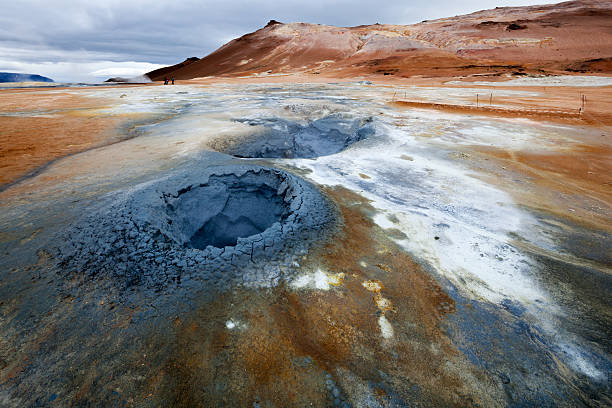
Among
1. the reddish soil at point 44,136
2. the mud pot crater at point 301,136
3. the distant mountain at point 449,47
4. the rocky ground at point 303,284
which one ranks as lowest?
the rocky ground at point 303,284

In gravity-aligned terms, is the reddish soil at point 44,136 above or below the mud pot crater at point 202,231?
above

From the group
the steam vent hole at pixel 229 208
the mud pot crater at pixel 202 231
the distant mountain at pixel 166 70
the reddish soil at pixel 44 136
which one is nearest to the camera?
the mud pot crater at pixel 202 231

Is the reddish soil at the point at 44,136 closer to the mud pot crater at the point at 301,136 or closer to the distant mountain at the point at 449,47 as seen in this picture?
the mud pot crater at the point at 301,136

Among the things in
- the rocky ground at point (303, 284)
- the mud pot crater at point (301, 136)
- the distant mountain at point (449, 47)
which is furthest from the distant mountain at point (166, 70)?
the rocky ground at point (303, 284)

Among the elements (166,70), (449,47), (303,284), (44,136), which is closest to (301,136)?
(303,284)

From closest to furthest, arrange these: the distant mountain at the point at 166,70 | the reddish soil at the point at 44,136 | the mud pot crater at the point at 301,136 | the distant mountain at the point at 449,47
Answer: the reddish soil at the point at 44,136 → the mud pot crater at the point at 301,136 → the distant mountain at the point at 449,47 → the distant mountain at the point at 166,70

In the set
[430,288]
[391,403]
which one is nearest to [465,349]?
[430,288]
